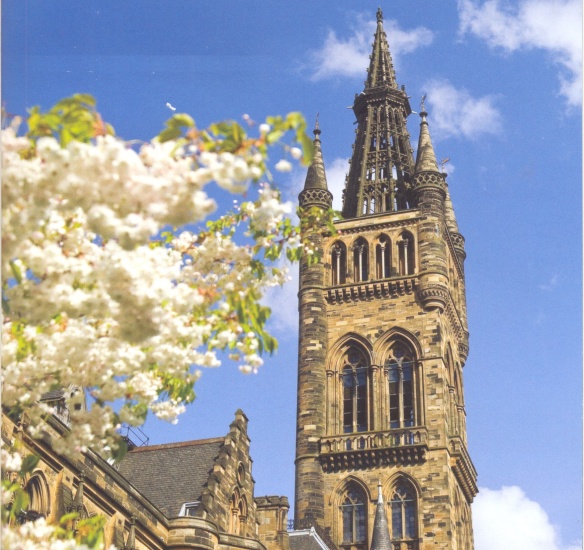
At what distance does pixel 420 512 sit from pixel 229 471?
1941 cm

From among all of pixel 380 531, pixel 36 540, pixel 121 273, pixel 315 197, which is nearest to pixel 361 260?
pixel 315 197

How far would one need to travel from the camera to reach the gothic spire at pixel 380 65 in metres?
66.9

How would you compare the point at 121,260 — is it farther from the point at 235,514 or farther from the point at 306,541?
the point at 306,541

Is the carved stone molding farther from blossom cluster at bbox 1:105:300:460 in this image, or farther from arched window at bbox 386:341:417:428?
blossom cluster at bbox 1:105:300:460

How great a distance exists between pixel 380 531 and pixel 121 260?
40.7m

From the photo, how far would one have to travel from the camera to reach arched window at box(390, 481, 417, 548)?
163 feet

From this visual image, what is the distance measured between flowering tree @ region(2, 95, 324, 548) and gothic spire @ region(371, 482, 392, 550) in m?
37.8

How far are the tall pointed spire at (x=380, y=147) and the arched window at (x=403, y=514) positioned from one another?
15.2m

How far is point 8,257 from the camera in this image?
8531 mm

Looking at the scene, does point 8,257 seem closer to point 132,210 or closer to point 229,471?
point 132,210

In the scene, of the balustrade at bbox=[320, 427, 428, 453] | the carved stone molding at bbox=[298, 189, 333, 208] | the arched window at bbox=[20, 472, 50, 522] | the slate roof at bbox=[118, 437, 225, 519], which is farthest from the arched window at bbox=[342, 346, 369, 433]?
the arched window at bbox=[20, 472, 50, 522]

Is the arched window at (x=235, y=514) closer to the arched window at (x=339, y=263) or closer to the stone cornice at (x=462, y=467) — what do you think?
the stone cornice at (x=462, y=467)

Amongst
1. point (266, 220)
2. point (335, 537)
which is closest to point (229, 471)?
point (335, 537)

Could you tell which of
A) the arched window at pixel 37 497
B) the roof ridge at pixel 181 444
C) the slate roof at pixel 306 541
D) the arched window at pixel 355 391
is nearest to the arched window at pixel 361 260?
the arched window at pixel 355 391
